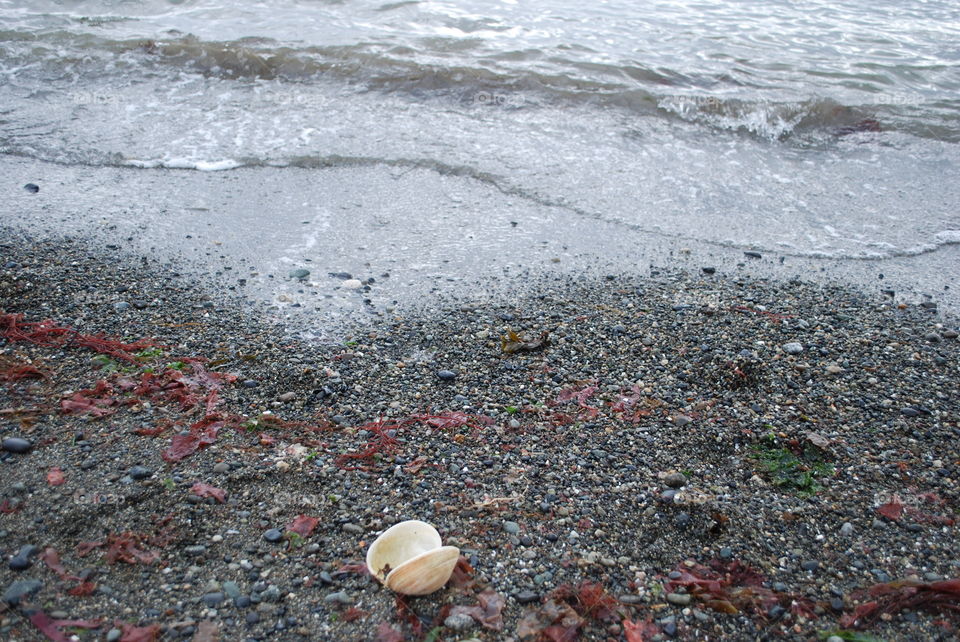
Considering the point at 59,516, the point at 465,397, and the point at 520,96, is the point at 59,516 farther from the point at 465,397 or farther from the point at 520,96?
the point at 520,96

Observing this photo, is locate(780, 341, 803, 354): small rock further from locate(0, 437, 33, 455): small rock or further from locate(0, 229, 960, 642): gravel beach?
locate(0, 437, 33, 455): small rock

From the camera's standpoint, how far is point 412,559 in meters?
2.52

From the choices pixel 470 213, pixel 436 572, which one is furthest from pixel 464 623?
pixel 470 213

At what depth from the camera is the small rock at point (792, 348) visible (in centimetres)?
413

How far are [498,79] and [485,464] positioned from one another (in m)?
6.82

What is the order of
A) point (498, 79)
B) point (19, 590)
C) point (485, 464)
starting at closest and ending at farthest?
point (19, 590), point (485, 464), point (498, 79)

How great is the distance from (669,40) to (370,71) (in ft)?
15.7

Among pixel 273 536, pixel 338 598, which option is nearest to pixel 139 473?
pixel 273 536

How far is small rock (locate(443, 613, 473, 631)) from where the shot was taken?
2.46 meters

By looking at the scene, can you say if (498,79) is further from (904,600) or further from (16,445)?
(904,600)

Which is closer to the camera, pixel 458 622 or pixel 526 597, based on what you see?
pixel 458 622

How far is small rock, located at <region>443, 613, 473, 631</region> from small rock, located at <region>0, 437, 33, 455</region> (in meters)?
2.07

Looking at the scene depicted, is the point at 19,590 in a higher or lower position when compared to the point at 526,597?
higher

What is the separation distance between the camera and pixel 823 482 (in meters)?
3.18
